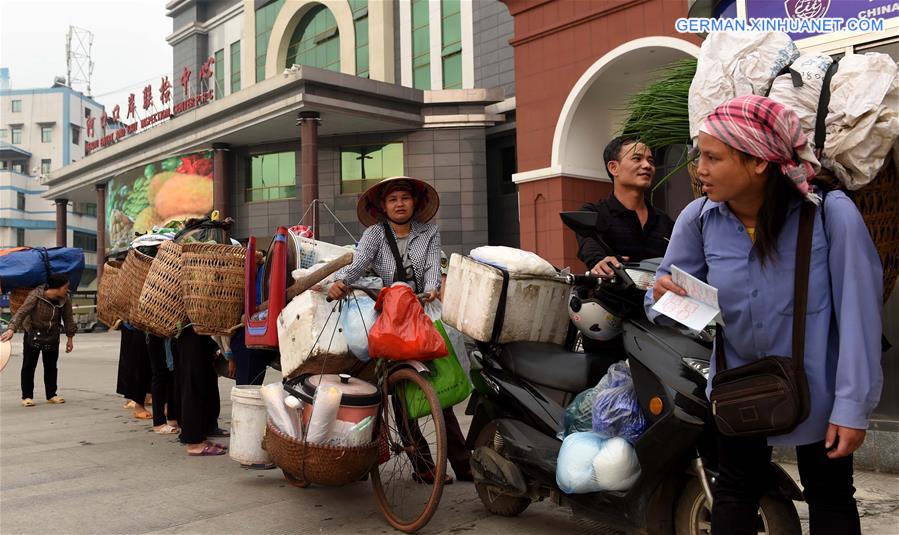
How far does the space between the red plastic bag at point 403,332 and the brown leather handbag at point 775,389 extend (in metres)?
1.76

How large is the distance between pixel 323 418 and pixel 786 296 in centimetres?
223

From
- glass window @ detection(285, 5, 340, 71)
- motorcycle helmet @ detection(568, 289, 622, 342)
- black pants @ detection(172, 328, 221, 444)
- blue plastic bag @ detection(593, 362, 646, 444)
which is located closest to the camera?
blue plastic bag @ detection(593, 362, 646, 444)

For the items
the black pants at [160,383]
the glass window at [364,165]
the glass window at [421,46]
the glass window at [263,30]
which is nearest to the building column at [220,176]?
the glass window at [364,165]

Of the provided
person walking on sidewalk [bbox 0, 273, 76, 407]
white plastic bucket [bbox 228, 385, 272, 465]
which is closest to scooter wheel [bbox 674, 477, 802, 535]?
white plastic bucket [bbox 228, 385, 272, 465]

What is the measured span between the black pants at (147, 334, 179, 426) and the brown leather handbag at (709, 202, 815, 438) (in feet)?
18.2

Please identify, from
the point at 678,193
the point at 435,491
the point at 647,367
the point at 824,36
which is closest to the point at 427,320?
the point at 435,491

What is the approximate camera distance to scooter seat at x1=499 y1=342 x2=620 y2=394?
10.9ft

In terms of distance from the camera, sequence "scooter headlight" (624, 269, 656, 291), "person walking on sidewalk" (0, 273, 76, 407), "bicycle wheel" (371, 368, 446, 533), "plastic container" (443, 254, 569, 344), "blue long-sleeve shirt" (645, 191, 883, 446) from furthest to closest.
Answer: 1. "person walking on sidewalk" (0, 273, 76, 407)
2. "bicycle wheel" (371, 368, 446, 533)
3. "plastic container" (443, 254, 569, 344)
4. "scooter headlight" (624, 269, 656, 291)
5. "blue long-sleeve shirt" (645, 191, 883, 446)

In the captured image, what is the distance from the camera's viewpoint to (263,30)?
1270 inches

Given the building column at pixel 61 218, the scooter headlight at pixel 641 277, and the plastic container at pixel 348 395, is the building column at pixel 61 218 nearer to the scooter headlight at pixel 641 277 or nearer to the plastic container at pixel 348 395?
the plastic container at pixel 348 395

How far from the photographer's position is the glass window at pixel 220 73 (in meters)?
35.6

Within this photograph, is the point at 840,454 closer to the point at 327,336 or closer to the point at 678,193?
the point at 327,336

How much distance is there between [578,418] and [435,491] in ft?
2.61

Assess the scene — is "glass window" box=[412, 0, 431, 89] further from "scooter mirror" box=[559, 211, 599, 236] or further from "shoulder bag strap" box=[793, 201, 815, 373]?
"shoulder bag strap" box=[793, 201, 815, 373]
